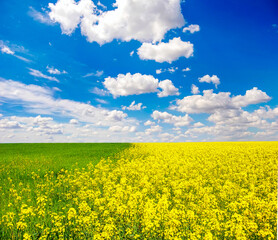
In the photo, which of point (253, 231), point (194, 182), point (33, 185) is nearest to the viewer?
point (253, 231)

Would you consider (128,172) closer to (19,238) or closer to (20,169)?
(19,238)

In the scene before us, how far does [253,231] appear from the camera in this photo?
16.9 ft

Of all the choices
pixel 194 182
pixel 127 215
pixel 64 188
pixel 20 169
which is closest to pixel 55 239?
pixel 127 215

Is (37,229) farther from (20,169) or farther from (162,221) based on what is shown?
(20,169)

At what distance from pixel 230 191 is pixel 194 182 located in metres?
1.50

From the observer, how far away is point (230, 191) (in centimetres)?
806

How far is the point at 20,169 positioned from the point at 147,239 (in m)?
12.6

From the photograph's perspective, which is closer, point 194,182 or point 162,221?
point 162,221

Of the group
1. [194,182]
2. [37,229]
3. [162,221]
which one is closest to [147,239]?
[162,221]

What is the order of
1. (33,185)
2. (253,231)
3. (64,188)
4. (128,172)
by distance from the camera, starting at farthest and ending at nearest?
(128,172) < (33,185) < (64,188) < (253,231)

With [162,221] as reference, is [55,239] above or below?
below

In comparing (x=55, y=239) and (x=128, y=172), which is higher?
(x=128, y=172)

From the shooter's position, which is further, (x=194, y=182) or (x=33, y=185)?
(x=33, y=185)

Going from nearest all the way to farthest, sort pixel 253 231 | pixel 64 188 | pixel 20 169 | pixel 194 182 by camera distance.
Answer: pixel 253 231, pixel 194 182, pixel 64 188, pixel 20 169
